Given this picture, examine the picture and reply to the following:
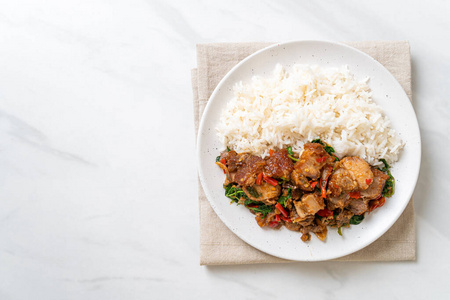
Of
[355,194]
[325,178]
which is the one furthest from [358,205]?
[325,178]

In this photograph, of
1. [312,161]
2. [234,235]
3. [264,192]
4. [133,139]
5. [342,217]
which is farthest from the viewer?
[133,139]

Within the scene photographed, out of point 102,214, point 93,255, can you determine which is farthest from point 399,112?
point 93,255

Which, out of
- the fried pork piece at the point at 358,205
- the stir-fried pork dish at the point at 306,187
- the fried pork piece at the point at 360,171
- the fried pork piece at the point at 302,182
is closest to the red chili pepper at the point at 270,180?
the stir-fried pork dish at the point at 306,187

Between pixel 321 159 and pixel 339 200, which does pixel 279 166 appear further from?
pixel 339 200

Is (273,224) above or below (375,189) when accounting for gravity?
below

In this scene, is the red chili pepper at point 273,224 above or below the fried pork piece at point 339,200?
below

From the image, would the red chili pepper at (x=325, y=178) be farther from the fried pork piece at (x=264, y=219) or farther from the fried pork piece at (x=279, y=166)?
the fried pork piece at (x=264, y=219)

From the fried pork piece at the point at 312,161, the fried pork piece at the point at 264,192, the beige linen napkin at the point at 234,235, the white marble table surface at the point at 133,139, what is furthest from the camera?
the white marble table surface at the point at 133,139
